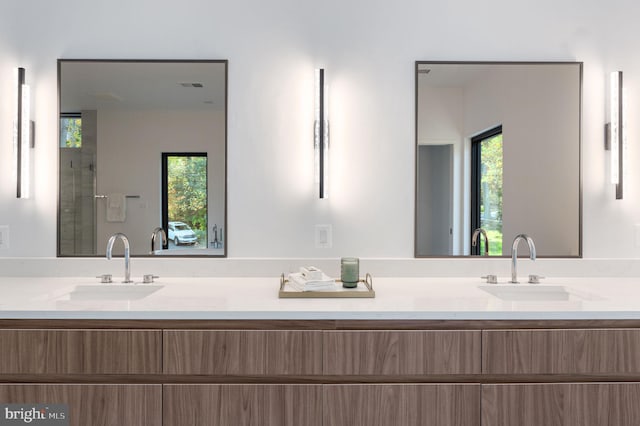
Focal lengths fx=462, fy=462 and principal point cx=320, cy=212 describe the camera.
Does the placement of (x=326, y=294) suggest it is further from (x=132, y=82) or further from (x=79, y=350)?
(x=132, y=82)

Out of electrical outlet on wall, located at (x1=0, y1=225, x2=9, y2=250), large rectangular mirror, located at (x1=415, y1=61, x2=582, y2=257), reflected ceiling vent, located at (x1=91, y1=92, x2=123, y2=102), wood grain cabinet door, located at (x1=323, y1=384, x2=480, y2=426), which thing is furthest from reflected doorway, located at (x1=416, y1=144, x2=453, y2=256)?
electrical outlet on wall, located at (x1=0, y1=225, x2=9, y2=250)

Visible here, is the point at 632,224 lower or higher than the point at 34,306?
higher

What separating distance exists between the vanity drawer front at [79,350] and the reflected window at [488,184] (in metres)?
1.54

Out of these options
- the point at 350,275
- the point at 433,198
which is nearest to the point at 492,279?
the point at 433,198

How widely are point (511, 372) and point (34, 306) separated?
1.68 meters

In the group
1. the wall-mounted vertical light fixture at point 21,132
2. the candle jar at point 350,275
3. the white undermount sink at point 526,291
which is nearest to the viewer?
the candle jar at point 350,275

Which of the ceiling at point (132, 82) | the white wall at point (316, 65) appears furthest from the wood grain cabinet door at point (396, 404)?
the ceiling at point (132, 82)

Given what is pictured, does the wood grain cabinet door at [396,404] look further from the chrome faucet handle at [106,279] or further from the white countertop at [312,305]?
the chrome faucet handle at [106,279]

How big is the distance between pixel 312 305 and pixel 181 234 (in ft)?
2.93

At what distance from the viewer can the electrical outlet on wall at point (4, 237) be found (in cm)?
222

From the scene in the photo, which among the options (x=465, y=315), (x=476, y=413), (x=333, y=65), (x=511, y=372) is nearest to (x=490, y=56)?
(x=333, y=65)

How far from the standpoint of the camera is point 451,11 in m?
2.24

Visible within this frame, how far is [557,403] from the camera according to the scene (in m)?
1.59

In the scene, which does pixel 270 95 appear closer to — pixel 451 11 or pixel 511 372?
pixel 451 11
